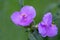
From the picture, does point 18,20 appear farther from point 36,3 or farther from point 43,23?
point 36,3

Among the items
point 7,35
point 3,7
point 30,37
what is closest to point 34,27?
point 30,37

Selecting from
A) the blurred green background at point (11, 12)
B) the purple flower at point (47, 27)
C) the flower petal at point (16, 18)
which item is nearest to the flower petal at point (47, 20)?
the purple flower at point (47, 27)

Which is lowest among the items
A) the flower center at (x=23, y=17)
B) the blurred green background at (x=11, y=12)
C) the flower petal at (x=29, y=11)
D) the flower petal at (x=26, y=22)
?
the blurred green background at (x=11, y=12)

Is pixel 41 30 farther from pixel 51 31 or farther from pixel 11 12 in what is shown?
pixel 11 12

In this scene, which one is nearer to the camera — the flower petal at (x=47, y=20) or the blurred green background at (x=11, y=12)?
the flower petal at (x=47, y=20)

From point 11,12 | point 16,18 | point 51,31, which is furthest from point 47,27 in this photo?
point 11,12

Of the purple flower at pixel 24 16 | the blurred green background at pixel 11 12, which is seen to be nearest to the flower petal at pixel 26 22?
the purple flower at pixel 24 16

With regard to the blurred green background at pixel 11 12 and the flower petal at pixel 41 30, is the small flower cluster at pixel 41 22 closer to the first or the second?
the flower petal at pixel 41 30

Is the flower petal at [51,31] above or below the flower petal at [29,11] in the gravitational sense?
below
